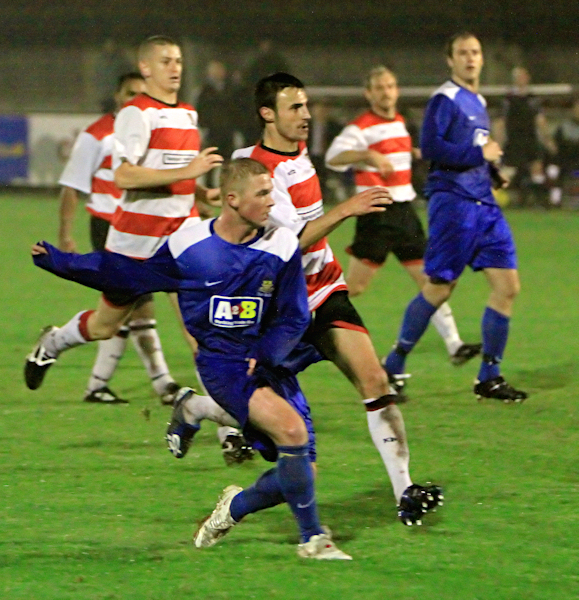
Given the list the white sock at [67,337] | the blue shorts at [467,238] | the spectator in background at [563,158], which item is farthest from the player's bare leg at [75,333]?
the spectator in background at [563,158]

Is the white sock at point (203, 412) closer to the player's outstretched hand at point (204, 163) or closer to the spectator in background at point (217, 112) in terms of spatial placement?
the player's outstretched hand at point (204, 163)

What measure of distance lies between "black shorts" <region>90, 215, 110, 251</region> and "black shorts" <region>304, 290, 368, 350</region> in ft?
9.04

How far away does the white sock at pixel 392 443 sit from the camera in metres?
4.77

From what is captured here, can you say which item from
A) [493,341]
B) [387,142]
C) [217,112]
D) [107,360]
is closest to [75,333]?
[107,360]

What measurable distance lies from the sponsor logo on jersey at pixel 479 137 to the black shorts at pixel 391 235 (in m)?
1.27

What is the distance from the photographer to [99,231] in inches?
297

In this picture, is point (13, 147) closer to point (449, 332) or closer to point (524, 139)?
point (524, 139)

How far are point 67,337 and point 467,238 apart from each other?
2.35 m

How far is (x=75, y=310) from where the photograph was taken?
10.2 metres

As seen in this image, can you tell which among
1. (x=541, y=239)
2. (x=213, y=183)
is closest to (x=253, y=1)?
(x=213, y=183)

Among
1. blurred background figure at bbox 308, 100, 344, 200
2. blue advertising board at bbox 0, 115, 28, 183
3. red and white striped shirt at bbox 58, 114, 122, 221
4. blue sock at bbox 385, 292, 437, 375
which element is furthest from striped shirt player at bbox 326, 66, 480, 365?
blue advertising board at bbox 0, 115, 28, 183

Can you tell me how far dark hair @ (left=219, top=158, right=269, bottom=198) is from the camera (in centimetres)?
440

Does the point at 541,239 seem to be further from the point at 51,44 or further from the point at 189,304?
the point at 51,44

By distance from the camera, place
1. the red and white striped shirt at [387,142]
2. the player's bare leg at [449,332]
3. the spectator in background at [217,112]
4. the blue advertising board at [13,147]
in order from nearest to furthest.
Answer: the player's bare leg at [449,332] < the red and white striped shirt at [387,142] < the spectator in background at [217,112] < the blue advertising board at [13,147]
